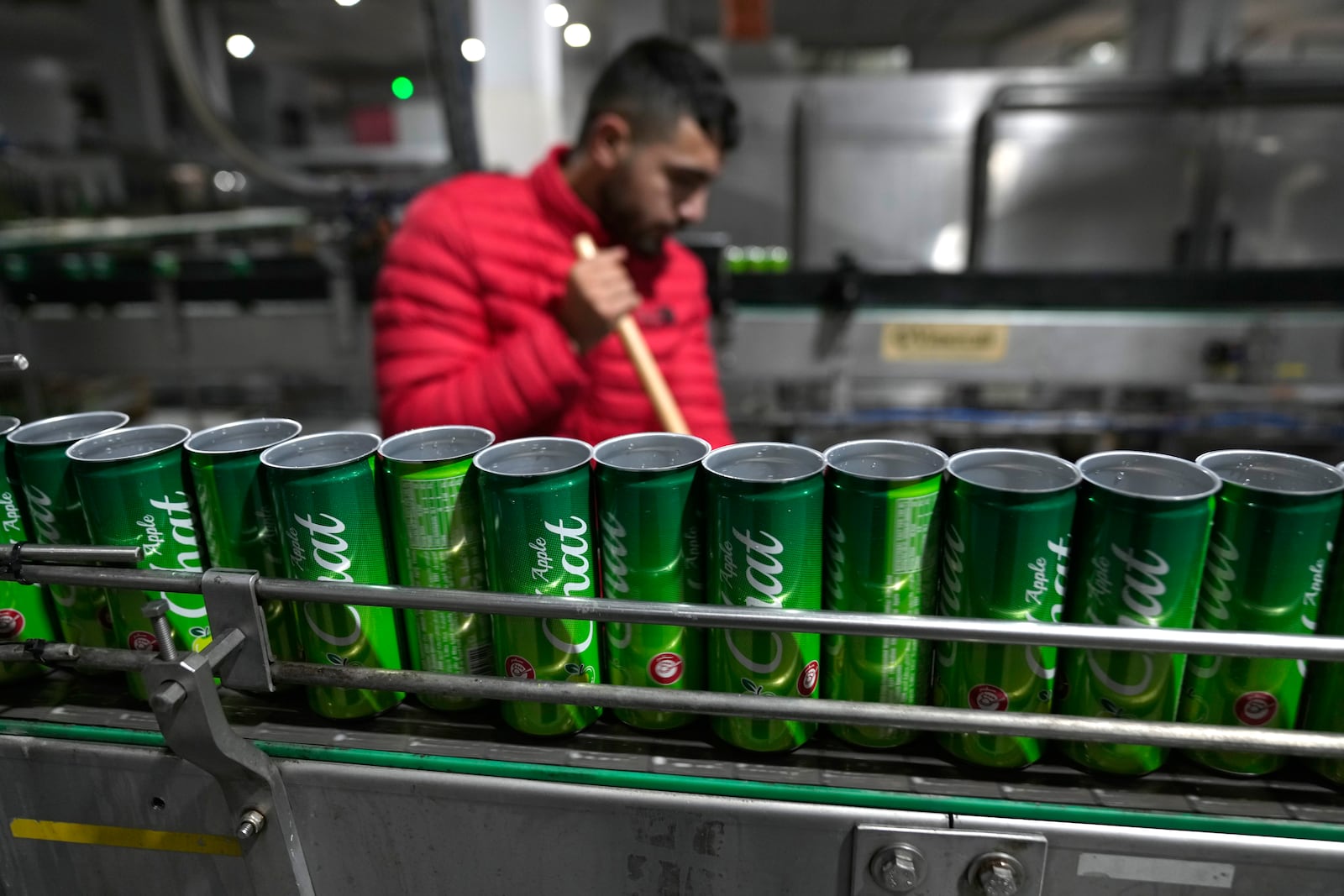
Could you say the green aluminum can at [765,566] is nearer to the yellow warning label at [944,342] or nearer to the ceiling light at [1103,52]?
the yellow warning label at [944,342]

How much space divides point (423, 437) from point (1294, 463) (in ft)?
2.46

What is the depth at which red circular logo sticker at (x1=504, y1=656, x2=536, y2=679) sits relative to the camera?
2.26 ft

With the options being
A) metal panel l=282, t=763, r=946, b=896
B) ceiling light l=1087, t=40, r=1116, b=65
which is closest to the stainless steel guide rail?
metal panel l=282, t=763, r=946, b=896

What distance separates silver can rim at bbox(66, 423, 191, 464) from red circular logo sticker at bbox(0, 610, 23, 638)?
0.20m

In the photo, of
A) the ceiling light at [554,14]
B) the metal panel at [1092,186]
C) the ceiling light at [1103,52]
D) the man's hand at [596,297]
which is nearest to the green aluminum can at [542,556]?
the man's hand at [596,297]

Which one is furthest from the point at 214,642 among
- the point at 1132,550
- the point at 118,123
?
the point at 118,123

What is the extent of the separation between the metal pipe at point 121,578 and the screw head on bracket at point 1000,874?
0.69m

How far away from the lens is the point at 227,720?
670 mm

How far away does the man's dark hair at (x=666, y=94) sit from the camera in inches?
54.3

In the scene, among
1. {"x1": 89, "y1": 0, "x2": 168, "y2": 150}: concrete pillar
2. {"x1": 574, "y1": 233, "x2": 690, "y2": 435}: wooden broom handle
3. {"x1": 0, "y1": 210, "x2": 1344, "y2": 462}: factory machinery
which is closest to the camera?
{"x1": 574, "y1": 233, "x2": 690, "y2": 435}: wooden broom handle

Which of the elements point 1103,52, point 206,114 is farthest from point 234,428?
point 1103,52

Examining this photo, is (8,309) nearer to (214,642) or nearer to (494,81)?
(494,81)

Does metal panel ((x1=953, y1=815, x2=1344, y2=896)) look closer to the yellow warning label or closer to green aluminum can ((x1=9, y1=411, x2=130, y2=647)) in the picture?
green aluminum can ((x1=9, y1=411, x2=130, y2=647))

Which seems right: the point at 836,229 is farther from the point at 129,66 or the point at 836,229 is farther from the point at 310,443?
the point at 129,66
